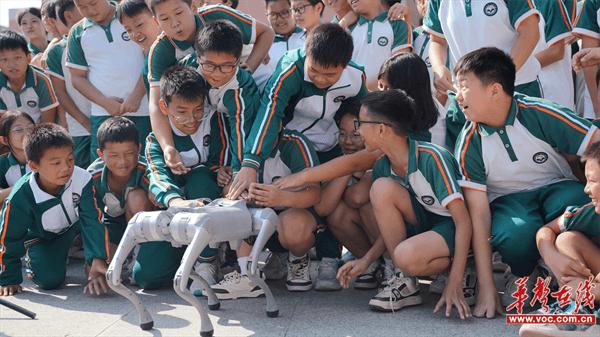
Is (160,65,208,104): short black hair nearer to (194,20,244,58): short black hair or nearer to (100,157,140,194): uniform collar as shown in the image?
(194,20,244,58): short black hair

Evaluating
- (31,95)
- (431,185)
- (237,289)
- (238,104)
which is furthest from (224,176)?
(31,95)

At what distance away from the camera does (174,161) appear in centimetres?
328

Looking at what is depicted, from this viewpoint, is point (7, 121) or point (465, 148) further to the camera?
point (7, 121)

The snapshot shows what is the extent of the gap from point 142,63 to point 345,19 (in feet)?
4.16

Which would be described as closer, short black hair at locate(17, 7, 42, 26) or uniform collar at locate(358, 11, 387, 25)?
uniform collar at locate(358, 11, 387, 25)

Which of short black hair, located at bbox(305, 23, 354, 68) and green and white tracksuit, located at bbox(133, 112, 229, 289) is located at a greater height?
short black hair, located at bbox(305, 23, 354, 68)

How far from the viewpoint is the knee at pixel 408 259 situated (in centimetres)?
277

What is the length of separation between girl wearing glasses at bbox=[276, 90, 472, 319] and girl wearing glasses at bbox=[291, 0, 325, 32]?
53.4 inches

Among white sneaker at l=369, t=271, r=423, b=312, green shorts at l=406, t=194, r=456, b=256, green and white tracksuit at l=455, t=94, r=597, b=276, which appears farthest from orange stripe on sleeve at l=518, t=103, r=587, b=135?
white sneaker at l=369, t=271, r=423, b=312

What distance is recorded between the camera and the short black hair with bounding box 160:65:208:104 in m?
3.24

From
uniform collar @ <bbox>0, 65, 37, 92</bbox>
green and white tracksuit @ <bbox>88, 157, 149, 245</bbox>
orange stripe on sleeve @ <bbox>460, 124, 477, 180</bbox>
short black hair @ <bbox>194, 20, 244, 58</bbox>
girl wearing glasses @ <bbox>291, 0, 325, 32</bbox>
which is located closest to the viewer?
orange stripe on sleeve @ <bbox>460, 124, 477, 180</bbox>

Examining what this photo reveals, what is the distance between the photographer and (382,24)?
3.92 m

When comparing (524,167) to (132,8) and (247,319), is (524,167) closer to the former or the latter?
(247,319)

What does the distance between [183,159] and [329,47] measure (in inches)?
37.1
